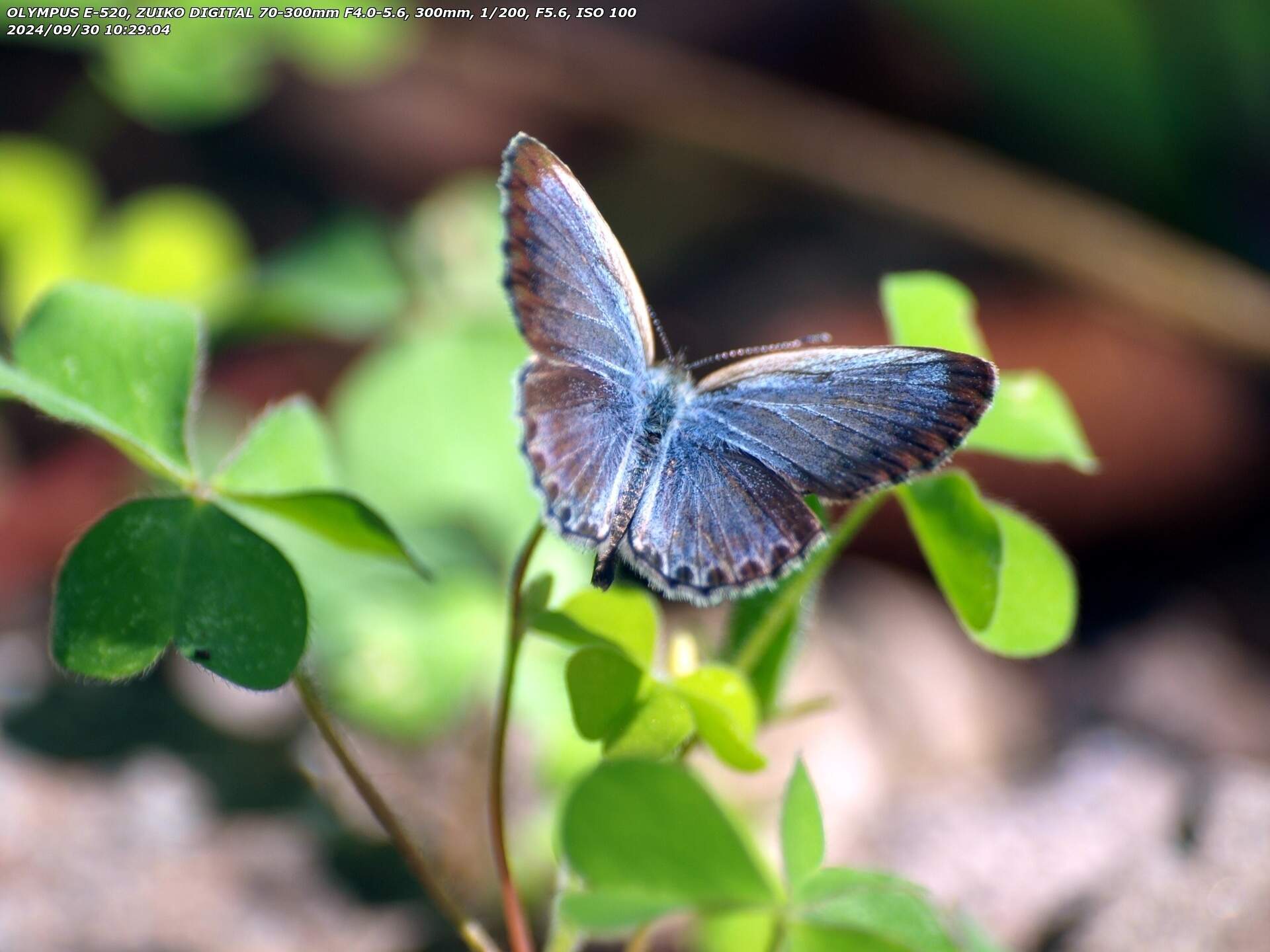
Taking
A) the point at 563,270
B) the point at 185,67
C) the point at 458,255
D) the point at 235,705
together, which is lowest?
the point at 235,705

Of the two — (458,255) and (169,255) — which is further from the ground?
(458,255)

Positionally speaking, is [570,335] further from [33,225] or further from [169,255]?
[33,225]

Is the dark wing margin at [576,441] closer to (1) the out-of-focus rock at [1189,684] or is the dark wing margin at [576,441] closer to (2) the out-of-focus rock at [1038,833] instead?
(2) the out-of-focus rock at [1038,833]

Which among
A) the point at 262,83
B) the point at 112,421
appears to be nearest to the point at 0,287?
the point at 262,83

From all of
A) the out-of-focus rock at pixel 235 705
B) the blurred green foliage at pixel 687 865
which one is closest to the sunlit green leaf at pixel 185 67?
the out-of-focus rock at pixel 235 705

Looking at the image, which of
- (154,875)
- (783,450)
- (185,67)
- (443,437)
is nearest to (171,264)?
(185,67)

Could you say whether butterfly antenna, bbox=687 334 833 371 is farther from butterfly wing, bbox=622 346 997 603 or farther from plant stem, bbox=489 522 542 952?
plant stem, bbox=489 522 542 952
